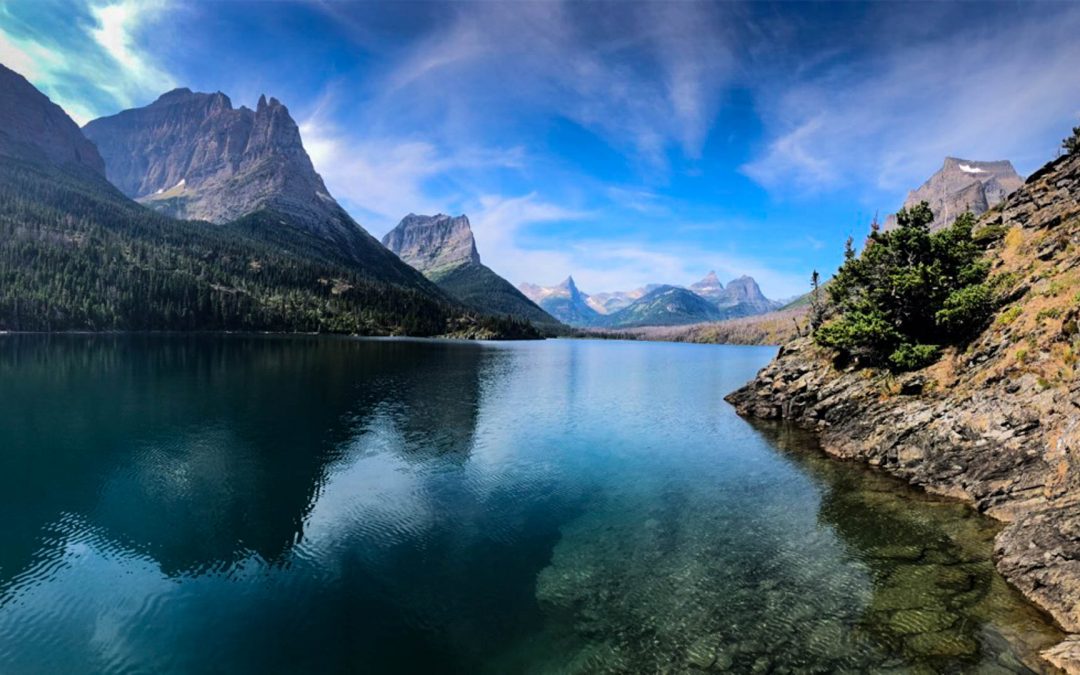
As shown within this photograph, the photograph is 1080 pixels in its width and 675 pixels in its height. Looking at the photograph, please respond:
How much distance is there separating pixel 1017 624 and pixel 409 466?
1697 inches

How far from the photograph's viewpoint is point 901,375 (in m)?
53.5

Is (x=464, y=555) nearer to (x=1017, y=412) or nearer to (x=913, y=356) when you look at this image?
(x=1017, y=412)

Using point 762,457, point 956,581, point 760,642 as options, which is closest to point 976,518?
point 956,581

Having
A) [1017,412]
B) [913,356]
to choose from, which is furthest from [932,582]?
[913,356]

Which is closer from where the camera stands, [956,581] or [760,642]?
[760,642]

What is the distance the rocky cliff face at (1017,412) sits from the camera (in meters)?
26.3

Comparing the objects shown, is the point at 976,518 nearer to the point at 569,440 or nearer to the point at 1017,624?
the point at 1017,624

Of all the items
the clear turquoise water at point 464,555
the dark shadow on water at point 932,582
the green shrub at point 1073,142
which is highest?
the green shrub at point 1073,142

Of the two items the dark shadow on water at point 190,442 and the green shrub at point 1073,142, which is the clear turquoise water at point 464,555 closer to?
the dark shadow on water at point 190,442

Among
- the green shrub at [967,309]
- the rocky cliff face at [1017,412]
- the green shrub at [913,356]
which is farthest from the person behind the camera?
the green shrub at [913,356]

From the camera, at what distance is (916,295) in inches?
2127

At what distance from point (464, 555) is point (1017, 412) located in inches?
1636

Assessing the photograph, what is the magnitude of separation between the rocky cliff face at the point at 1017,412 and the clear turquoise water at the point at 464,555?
2.47 meters

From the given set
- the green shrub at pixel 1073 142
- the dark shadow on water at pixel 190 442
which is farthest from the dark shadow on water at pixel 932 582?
the green shrub at pixel 1073 142
